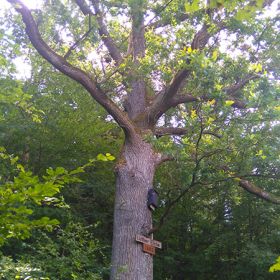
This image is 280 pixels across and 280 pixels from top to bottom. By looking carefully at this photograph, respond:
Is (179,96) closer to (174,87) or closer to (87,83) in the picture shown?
(174,87)

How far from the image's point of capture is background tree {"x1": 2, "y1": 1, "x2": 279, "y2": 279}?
211 inches

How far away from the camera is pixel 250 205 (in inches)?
318

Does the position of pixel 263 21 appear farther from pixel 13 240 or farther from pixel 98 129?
pixel 13 240

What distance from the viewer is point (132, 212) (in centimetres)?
568

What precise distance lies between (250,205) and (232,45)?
10.1 feet

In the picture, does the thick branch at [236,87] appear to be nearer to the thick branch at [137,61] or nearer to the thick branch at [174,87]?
the thick branch at [174,87]

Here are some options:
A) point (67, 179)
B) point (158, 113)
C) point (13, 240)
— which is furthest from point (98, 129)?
point (67, 179)

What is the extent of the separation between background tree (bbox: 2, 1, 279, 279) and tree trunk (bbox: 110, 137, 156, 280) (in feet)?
0.04

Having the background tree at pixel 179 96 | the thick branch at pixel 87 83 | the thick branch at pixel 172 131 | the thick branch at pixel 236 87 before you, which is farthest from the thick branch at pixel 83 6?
the thick branch at pixel 236 87

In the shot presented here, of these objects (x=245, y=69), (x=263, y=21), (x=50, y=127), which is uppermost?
(x=263, y=21)

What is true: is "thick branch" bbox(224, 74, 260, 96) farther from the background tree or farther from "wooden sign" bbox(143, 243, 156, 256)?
"wooden sign" bbox(143, 243, 156, 256)

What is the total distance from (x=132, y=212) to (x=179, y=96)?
225cm

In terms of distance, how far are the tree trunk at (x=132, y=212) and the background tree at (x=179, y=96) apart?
0.04ft

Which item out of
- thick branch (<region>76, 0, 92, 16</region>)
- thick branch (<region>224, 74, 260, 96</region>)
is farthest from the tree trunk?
thick branch (<region>76, 0, 92, 16</region>)
